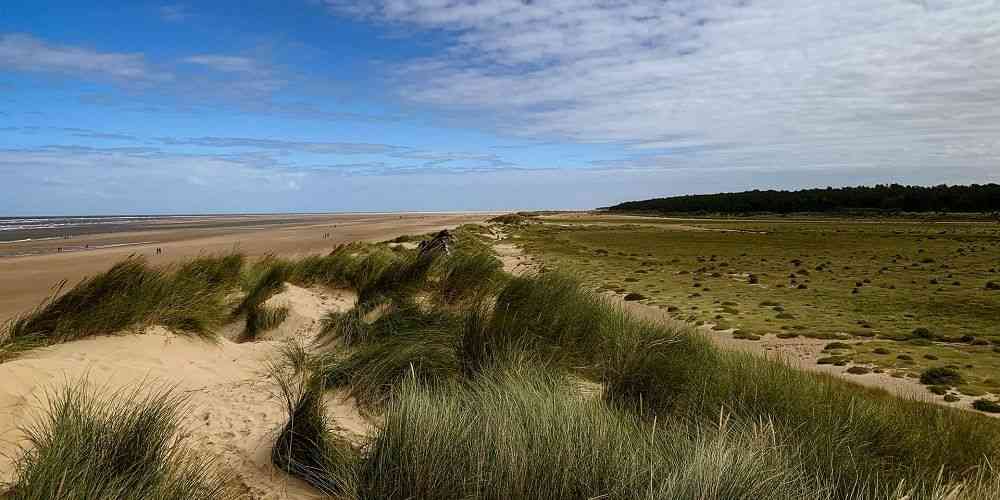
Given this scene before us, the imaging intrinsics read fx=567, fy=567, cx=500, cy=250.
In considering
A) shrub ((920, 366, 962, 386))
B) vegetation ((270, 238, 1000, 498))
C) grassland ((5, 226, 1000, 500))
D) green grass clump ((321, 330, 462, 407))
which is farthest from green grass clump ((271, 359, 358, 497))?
shrub ((920, 366, 962, 386))

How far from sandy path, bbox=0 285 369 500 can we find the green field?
16.1 ft

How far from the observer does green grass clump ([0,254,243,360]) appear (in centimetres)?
631

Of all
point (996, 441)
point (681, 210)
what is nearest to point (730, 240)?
point (996, 441)

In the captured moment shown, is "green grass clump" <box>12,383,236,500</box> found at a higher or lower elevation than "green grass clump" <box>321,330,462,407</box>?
higher

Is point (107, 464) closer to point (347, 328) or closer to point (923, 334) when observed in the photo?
point (347, 328)

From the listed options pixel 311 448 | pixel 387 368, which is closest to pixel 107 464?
pixel 311 448

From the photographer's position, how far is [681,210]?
138 m

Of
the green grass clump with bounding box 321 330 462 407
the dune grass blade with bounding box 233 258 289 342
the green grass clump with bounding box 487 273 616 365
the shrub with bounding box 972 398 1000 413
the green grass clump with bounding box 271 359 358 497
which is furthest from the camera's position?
the dune grass blade with bounding box 233 258 289 342

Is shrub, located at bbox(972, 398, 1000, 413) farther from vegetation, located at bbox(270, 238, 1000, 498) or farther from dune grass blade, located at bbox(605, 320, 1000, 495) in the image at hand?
vegetation, located at bbox(270, 238, 1000, 498)

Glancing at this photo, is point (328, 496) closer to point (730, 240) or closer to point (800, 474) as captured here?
point (800, 474)

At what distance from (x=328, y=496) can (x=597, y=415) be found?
1.67 meters

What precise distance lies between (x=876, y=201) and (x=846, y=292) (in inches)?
3619

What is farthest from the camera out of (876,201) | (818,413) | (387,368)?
(876,201)

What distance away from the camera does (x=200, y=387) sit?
560cm
